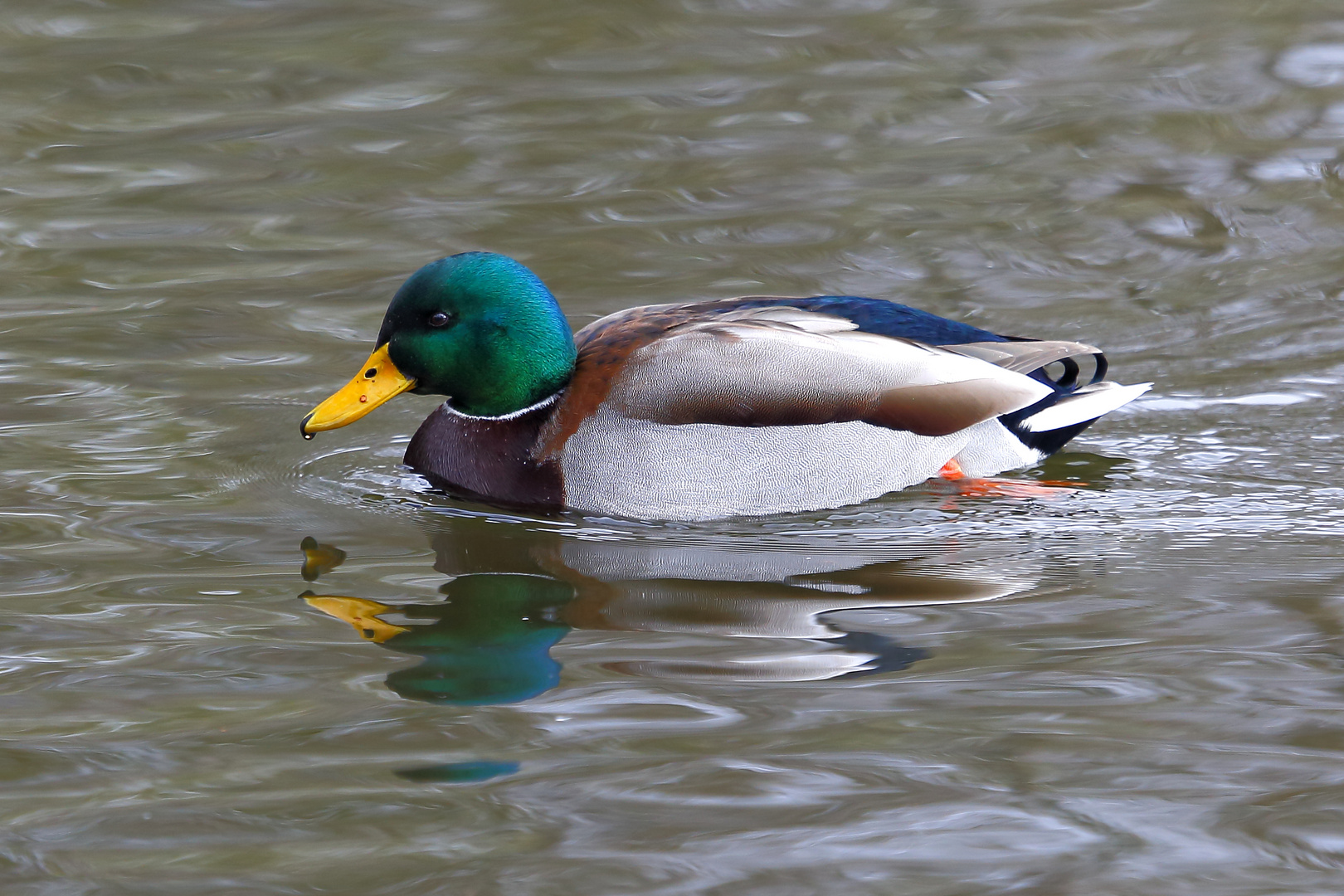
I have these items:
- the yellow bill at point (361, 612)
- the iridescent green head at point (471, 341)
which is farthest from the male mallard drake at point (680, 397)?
the yellow bill at point (361, 612)

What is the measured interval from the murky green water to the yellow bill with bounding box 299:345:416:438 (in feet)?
1.07

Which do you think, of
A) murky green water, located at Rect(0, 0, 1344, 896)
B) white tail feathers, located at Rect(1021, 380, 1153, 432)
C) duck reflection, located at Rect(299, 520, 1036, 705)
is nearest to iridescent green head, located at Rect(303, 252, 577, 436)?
murky green water, located at Rect(0, 0, 1344, 896)

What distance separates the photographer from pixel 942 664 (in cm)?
481

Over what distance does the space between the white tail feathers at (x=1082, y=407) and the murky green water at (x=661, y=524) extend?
7.1 inches

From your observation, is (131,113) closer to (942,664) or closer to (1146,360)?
(1146,360)

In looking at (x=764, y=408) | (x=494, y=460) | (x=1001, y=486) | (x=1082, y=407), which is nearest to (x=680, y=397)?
(x=764, y=408)

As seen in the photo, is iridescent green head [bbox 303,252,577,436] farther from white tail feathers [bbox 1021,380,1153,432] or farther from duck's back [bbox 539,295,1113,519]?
white tail feathers [bbox 1021,380,1153,432]

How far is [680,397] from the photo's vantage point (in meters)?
6.21

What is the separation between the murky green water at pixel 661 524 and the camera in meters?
4.02

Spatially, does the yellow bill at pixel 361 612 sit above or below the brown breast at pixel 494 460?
below

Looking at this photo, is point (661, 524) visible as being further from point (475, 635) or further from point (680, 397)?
point (475, 635)

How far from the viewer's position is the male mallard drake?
6.23 m

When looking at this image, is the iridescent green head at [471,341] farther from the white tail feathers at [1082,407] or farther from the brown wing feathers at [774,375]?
the white tail feathers at [1082,407]

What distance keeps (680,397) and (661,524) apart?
0.42 m
